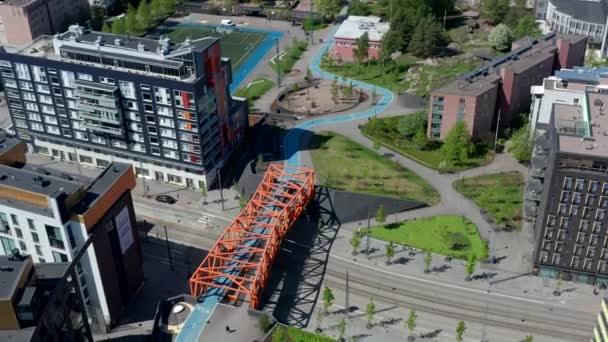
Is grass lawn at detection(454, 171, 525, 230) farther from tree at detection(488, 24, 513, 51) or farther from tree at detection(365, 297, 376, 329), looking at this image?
tree at detection(488, 24, 513, 51)

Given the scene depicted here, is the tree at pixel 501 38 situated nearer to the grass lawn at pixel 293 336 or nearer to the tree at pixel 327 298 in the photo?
the tree at pixel 327 298

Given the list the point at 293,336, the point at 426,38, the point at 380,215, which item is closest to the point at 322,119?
the point at 380,215

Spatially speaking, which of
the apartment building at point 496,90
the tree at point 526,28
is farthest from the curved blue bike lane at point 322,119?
the tree at point 526,28

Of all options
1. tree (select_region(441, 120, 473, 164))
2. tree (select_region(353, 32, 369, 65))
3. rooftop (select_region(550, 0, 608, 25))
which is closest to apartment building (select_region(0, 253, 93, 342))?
tree (select_region(441, 120, 473, 164))

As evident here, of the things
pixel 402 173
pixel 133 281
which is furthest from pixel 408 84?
pixel 133 281

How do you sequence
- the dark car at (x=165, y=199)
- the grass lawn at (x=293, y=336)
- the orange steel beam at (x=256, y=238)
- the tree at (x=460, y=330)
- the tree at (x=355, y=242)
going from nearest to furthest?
the tree at (x=460, y=330) < the grass lawn at (x=293, y=336) < the orange steel beam at (x=256, y=238) < the tree at (x=355, y=242) < the dark car at (x=165, y=199)

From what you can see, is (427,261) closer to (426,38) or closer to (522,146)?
(522,146)
